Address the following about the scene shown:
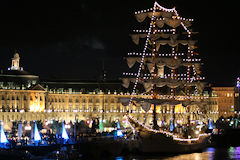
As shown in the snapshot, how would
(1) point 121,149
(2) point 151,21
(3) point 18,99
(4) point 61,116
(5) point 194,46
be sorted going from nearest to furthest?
(1) point 121,149, (2) point 151,21, (5) point 194,46, (3) point 18,99, (4) point 61,116

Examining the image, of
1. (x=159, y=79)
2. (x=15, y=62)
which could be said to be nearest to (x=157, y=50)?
(x=159, y=79)

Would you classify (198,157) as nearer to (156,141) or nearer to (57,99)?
(156,141)

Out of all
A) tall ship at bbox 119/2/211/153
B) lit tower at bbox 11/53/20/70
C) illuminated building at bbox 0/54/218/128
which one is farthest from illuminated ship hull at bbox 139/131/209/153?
lit tower at bbox 11/53/20/70

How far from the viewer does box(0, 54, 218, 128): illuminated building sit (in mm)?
167125

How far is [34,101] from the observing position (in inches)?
6737

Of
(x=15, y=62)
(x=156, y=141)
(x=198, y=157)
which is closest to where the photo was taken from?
(x=198, y=157)

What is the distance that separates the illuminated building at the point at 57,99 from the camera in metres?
167

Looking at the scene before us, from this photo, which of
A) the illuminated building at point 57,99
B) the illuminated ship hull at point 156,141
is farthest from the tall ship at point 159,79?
the illuminated building at point 57,99

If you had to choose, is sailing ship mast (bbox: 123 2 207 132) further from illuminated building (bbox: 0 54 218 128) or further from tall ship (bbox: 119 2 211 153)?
illuminated building (bbox: 0 54 218 128)

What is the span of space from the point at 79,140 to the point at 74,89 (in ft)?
302

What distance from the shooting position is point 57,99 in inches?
7205

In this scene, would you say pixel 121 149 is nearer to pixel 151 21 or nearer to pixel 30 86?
pixel 151 21

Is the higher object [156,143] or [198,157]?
[156,143]

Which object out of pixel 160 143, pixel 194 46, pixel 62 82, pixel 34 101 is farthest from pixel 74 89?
pixel 160 143
